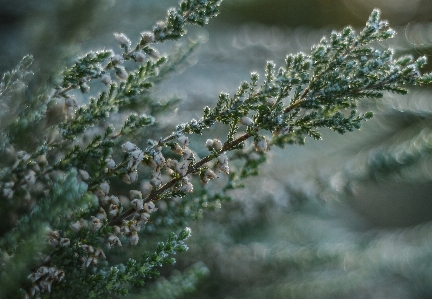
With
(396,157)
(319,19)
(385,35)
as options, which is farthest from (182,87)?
(319,19)

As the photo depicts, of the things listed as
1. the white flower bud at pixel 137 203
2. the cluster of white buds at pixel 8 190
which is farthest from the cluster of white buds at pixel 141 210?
the cluster of white buds at pixel 8 190

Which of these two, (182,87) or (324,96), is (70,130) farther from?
(182,87)

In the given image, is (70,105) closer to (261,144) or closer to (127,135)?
(127,135)

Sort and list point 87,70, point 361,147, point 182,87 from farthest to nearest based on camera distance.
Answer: point 361,147, point 182,87, point 87,70

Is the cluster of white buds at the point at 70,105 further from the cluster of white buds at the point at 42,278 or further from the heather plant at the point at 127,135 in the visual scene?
the cluster of white buds at the point at 42,278

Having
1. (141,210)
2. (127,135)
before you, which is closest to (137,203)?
(141,210)
